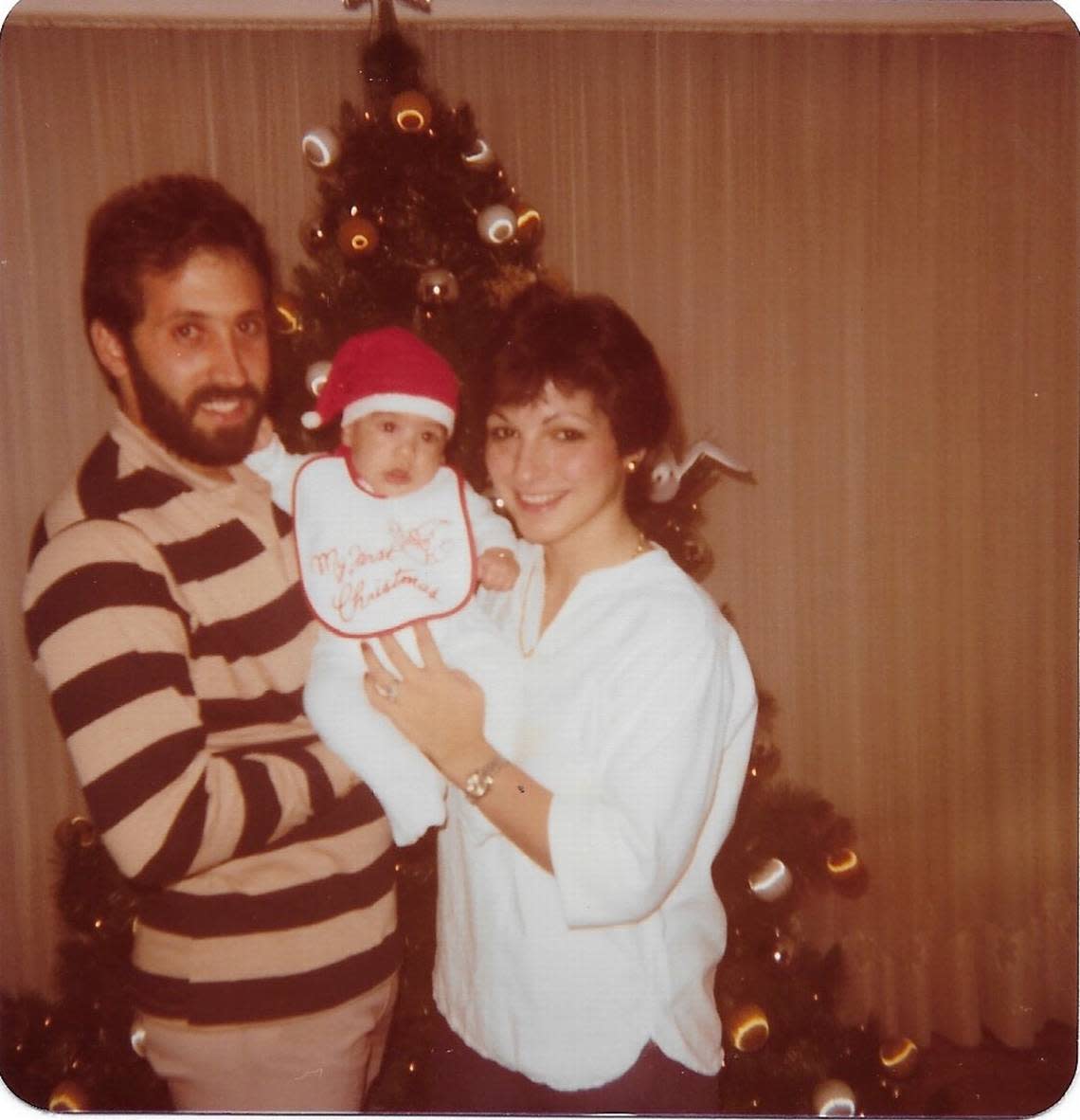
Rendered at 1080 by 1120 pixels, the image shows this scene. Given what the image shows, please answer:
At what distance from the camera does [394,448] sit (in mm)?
1517

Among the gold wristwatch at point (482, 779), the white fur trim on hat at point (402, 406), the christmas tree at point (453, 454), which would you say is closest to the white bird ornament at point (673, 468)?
the christmas tree at point (453, 454)

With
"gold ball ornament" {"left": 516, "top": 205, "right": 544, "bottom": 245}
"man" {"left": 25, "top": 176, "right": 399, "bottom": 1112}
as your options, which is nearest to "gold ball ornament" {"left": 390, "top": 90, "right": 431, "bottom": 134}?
"gold ball ornament" {"left": 516, "top": 205, "right": 544, "bottom": 245}

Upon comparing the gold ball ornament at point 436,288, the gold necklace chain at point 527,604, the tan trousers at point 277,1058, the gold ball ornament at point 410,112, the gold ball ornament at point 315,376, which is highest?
the gold ball ornament at point 410,112

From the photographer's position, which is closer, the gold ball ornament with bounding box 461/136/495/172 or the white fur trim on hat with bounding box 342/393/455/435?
the white fur trim on hat with bounding box 342/393/455/435

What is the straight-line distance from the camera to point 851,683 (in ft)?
7.11

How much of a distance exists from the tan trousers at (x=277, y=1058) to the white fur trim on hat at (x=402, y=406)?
970 mm

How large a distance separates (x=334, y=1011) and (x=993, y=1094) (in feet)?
4.46

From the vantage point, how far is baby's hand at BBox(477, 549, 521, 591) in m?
1.57

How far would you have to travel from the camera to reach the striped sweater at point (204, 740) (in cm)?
137

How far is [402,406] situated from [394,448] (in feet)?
0.23

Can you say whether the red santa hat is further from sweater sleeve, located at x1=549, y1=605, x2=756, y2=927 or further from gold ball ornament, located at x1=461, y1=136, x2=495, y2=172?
sweater sleeve, located at x1=549, y1=605, x2=756, y2=927

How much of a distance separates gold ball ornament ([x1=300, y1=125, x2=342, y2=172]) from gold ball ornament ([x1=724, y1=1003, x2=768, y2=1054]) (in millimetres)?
1742

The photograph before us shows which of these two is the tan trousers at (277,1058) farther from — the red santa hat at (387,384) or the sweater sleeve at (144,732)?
the red santa hat at (387,384)

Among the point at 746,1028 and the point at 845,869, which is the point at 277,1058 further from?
the point at 845,869
